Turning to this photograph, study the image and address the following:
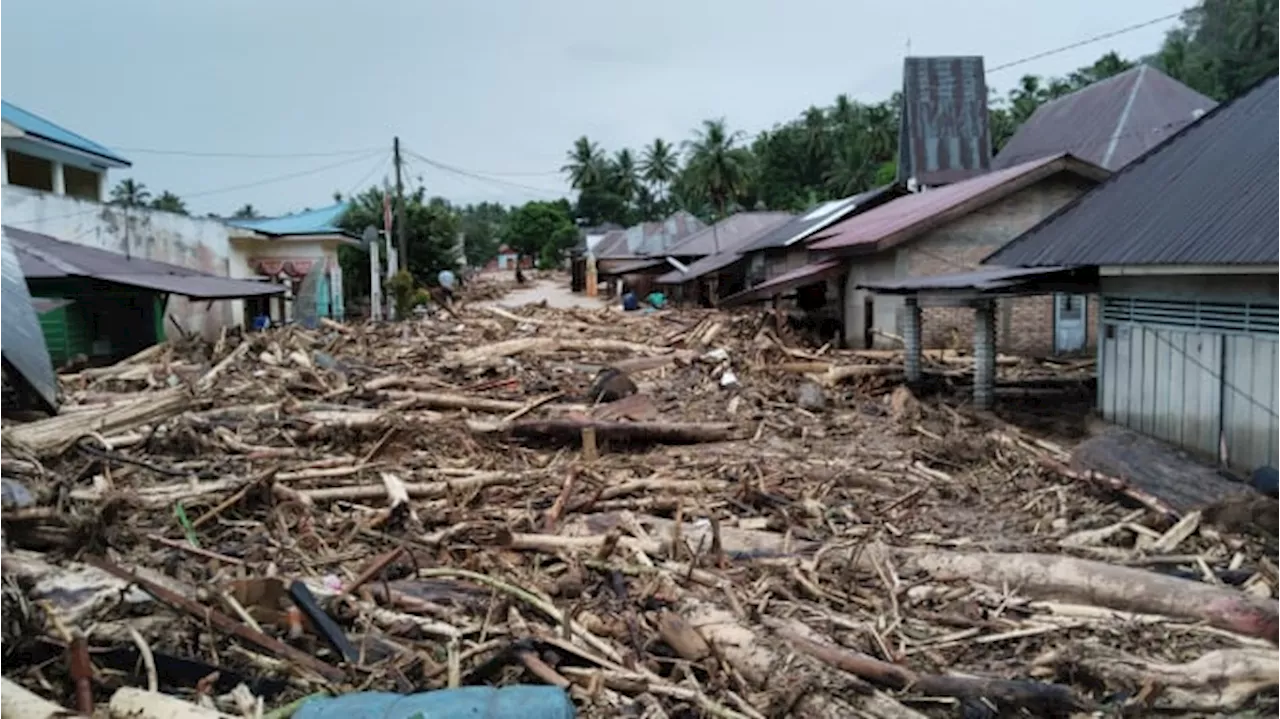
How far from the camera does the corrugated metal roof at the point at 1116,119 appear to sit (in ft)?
93.9

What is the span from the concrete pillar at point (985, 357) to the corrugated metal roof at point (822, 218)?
13231 millimetres

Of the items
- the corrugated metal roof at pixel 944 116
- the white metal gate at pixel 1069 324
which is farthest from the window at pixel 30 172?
the white metal gate at pixel 1069 324

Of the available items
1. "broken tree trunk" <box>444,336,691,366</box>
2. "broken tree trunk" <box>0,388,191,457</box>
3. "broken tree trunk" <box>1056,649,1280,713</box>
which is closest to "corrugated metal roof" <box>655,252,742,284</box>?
"broken tree trunk" <box>444,336,691,366</box>

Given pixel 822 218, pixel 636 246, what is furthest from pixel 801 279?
pixel 636 246

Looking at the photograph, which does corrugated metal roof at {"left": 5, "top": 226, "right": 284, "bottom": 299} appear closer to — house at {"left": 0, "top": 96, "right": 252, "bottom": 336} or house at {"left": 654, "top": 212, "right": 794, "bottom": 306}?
house at {"left": 0, "top": 96, "right": 252, "bottom": 336}

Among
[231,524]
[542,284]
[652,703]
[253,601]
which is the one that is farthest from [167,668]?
[542,284]

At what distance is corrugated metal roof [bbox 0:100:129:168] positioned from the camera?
82.5ft

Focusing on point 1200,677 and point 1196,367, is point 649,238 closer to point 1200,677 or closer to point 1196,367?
point 1196,367

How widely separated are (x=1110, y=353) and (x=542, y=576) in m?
9.20

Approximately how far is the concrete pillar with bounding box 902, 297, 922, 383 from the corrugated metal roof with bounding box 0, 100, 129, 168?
897 inches

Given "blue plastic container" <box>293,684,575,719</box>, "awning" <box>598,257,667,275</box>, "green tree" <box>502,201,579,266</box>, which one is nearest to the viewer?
"blue plastic container" <box>293,684,575,719</box>

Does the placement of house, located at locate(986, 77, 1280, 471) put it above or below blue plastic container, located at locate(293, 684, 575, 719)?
above

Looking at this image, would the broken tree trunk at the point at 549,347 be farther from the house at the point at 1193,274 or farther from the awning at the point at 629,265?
the awning at the point at 629,265

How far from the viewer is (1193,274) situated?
1034 centimetres
